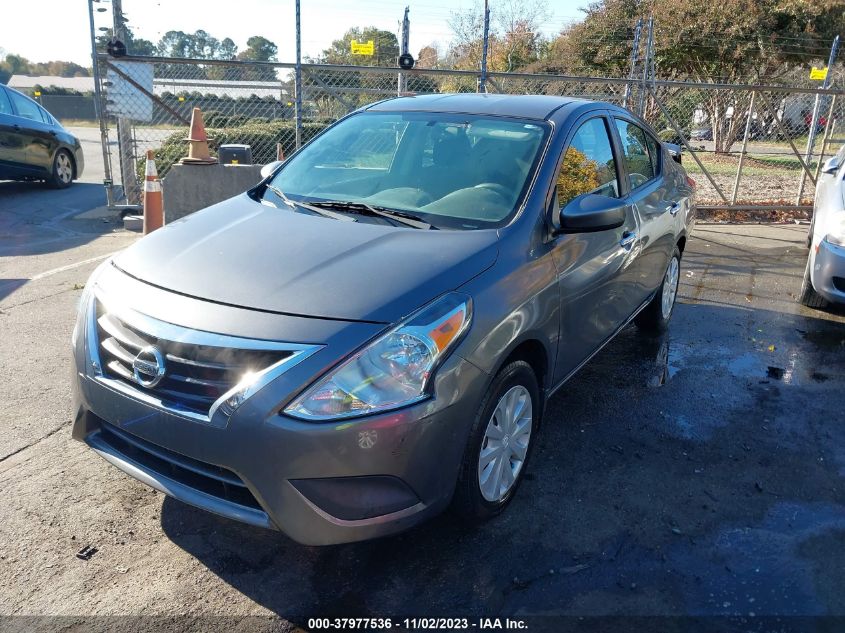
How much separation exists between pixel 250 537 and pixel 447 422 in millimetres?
1051

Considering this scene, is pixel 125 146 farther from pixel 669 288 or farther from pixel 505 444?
pixel 505 444

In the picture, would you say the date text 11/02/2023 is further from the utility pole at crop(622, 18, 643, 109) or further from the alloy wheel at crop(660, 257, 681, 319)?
the utility pole at crop(622, 18, 643, 109)

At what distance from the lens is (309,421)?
7.50ft

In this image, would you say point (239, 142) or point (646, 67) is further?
point (239, 142)

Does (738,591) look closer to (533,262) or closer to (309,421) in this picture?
(533,262)

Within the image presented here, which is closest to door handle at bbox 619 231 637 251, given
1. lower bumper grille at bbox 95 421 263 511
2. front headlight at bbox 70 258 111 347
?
lower bumper grille at bbox 95 421 263 511

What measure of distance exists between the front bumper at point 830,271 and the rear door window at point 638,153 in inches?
63.6

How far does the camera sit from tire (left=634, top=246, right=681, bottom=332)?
5332mm

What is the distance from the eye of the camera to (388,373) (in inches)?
93.9

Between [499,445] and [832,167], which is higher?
[832,167]

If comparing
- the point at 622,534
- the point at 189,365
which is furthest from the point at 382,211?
the point at 622,534

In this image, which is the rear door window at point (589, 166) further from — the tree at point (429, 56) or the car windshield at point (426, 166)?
the tree at point (429, 56)

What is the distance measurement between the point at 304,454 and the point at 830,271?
4.85 metres

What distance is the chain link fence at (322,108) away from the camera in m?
8.70
